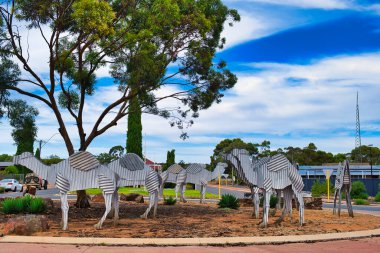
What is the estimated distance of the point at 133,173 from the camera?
56.1 feet

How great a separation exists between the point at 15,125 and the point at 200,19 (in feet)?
34.1

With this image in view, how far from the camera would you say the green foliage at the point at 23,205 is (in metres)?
17.2

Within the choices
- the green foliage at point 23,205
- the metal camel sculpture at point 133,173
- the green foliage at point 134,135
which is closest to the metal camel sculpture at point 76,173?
the metal camel sculpture at point 133,173

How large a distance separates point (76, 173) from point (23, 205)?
4.39 m

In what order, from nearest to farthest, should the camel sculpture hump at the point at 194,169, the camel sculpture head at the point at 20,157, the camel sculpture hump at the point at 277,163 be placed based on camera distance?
1. the camel sculpture head at the point at 20,157
2. the camel sculpture hump at the point at 277,163
3. the camel sculpture hump at the point at 194,169

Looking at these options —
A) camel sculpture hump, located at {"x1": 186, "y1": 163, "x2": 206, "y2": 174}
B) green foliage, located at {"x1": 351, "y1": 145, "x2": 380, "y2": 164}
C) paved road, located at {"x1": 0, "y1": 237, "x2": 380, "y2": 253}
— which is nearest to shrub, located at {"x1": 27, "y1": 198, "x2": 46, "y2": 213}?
paved road, located at {"x1": 0, "y1": 237, "x2": 380, "y2": 253}

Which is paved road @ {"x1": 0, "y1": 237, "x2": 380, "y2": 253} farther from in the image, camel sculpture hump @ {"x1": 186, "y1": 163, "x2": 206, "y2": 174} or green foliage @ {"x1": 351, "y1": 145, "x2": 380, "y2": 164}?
green foliage @ {"x1": 351, "y1": 145, "x2": 380, "y2": 164}

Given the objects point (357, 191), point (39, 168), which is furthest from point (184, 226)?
point (357, 191)

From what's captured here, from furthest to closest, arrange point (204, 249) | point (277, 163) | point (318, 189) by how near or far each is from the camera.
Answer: point (318, 189) → point (277, 163) → point (204, 249)

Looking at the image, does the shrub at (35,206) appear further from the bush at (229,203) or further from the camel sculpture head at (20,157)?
the bush at (229,203)

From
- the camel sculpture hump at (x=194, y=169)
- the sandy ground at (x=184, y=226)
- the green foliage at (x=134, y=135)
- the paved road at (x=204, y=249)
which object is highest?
the green foliage at (x=134, y=135)

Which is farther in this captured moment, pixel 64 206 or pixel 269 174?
pixel 269 174

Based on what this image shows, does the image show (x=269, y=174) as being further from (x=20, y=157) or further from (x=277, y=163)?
(x=20, y=157)

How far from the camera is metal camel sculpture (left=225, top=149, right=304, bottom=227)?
15797mm
